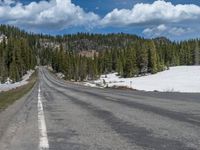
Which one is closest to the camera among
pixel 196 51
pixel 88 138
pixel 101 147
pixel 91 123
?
pixel 101 147

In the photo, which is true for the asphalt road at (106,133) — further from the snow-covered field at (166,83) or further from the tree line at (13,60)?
the tree line at (13,60)

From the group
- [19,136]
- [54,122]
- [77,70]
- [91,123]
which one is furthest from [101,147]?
[77,70]

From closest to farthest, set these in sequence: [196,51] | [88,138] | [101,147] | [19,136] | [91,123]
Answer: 1. [101,147]
2. [88,138]
3. [19,136]
4. [91,123]
5. [196,51]

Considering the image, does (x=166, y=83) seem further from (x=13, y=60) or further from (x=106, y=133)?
(x=13, y=60)

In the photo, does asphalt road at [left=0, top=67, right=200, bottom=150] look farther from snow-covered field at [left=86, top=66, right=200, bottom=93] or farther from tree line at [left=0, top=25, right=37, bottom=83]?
tree line at [left=0, top=25, right=37, bottom=83]

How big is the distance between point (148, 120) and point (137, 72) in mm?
133452

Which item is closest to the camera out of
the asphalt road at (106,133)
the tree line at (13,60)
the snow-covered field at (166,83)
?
the asphalt road at (106,133)

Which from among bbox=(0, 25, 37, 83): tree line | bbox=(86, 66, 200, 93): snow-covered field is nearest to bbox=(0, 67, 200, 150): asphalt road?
bbox=(86, 66, 200, 93): snow-covered field

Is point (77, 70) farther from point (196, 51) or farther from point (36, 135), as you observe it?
point (36, 135)

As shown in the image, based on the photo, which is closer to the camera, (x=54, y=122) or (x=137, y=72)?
(x=54, y=122)

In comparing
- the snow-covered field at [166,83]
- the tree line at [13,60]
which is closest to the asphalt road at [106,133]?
the snow-covered field at [166,83]

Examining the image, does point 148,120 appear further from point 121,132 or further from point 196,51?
point 196,51

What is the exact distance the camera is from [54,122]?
42.2 feet

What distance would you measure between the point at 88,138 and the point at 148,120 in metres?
3.43
